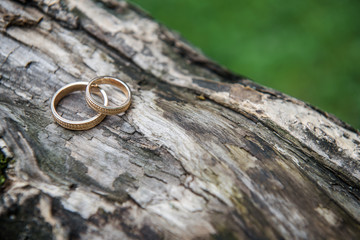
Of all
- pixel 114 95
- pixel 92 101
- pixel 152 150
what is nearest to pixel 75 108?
pixel 92 101

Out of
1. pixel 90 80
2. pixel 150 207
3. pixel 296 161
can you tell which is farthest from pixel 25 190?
pixel 296 161

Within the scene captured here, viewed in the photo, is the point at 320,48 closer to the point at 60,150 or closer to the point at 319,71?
the point at 319,71

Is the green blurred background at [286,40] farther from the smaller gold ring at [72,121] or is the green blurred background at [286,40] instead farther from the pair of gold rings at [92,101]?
the smaller gold ring at [72,121]

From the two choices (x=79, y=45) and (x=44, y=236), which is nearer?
(x=44, y=236)

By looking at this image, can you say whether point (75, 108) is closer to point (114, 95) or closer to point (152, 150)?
point (114, 95)

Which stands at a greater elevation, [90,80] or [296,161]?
[296,161]

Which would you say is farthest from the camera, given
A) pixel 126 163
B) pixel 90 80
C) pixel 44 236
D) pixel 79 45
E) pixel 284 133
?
pixel 79 45

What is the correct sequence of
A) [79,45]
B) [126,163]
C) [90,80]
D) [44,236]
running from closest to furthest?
[44,236]
[126,163]
[90,80]
[79,45]
